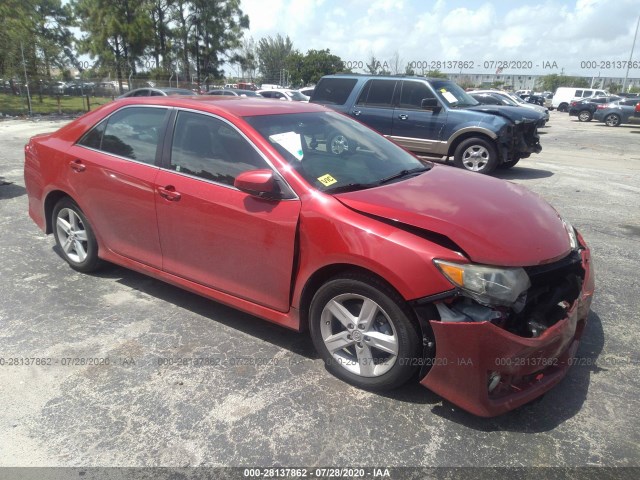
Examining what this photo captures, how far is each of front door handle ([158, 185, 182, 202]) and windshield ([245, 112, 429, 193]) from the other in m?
0.73

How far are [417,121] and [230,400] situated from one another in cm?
809

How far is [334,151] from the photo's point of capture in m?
3.51

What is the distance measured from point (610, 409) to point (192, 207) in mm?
2880

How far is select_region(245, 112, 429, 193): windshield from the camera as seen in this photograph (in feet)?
10.4

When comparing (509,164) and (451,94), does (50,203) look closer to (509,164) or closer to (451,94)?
(451,94)

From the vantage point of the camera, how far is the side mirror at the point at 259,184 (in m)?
2.93

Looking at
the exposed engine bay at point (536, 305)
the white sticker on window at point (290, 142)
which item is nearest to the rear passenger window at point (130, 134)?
the white sticker on window at point (290, 142)

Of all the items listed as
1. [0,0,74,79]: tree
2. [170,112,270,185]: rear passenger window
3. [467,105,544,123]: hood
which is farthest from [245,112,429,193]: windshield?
[0,0,74,79]: tree

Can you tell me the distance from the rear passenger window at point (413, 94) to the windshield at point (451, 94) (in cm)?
20

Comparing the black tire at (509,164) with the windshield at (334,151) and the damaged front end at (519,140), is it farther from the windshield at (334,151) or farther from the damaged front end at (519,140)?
the windshield at (334,151)

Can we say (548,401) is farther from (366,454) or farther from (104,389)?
(104,389)

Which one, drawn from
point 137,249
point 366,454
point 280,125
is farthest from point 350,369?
point 137,249

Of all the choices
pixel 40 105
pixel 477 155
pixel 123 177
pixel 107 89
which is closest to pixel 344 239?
pixel 123 177

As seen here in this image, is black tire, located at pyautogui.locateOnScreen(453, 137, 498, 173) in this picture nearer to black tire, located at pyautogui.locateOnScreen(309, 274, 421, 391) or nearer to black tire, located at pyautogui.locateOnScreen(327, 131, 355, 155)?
black tire, located at pyautogui.locateOnScreen(327, 131, 355, 155)
